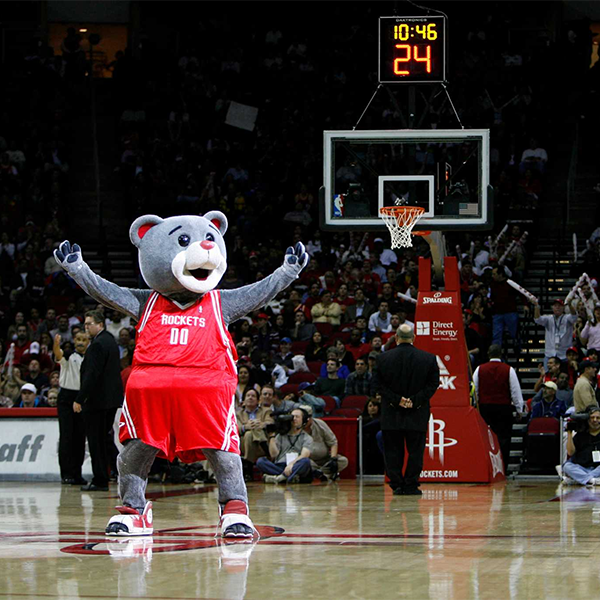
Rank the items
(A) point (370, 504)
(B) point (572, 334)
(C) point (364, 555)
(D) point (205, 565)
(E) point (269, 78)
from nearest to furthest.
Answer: (D) point (205, 565)
(C) point (364, 555)
(A) point (370, 504)
(B) point (572, 334)
(E) point (269, 78)

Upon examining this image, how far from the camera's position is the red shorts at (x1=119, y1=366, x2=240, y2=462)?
7.17 meters

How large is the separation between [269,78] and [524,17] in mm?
5966

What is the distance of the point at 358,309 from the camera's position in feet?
59.3

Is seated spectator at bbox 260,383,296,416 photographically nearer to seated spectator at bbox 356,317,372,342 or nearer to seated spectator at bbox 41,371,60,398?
seated spectator at bbox 41,371,60,398

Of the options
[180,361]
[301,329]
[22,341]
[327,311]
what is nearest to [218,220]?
[180,361]

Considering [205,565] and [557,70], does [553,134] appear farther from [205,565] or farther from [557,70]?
[205,565]

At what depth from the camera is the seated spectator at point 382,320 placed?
1738cm

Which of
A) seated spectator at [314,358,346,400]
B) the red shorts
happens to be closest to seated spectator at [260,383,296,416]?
seated spectator at [314,358,346,400]

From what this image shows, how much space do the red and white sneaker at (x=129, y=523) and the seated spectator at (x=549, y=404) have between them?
8096 millimetres

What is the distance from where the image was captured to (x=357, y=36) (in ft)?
84.9

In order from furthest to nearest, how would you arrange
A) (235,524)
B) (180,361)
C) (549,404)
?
1. (549,404)
2. (180,361)
3. (235,524)

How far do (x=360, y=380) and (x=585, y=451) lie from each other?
369 centimetres

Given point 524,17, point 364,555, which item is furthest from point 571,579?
point 524,17

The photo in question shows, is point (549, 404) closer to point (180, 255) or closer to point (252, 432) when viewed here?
point (252, 432)
